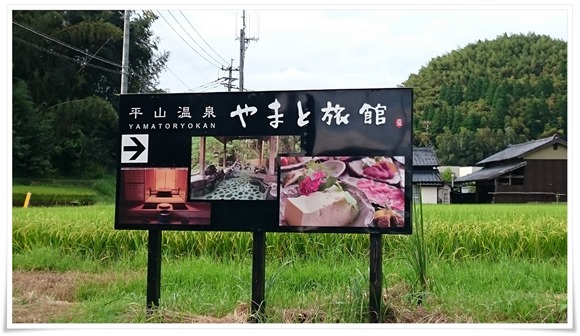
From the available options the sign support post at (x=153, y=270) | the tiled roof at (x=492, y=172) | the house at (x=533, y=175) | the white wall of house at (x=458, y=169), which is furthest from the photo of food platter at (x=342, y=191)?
the white wall of house at (x=458, y=169)

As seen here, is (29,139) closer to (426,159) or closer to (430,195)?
(426,159)

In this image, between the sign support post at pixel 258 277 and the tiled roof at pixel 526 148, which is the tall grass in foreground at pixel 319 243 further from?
the tiled roof at pixel 526 148

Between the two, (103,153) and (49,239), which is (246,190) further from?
(103,153)

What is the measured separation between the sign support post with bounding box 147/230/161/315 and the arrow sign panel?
1.79ft

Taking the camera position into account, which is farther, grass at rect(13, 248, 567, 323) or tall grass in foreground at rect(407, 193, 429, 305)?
tall grass in foreground at rect(407, 193, 429, 305)

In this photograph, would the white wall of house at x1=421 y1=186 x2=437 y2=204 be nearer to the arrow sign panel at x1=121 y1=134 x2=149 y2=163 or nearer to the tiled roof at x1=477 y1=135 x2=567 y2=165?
the tiled roof at x1=477 y1=135 x2=567 y2=165

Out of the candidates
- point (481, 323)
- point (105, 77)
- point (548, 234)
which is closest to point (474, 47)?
point (105, 77)

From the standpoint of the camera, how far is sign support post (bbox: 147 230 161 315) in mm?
3986

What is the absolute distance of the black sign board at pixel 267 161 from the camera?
3711 mm

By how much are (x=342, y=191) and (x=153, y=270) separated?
1512 mm

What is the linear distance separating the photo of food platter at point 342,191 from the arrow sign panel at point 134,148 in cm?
102

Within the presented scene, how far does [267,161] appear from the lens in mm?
3826

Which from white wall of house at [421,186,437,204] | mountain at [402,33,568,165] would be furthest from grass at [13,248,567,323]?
mountain at [402,33,568,165]

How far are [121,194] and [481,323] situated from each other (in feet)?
8.94
